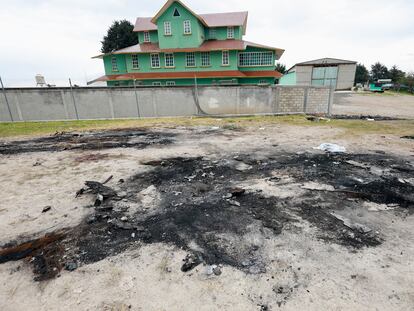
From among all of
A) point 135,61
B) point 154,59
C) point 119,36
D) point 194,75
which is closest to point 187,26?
point 154,59

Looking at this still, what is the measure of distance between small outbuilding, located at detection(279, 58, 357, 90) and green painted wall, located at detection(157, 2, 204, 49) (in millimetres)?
15405

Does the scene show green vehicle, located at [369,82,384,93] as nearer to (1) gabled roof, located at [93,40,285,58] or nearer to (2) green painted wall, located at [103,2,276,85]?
(1) gabled roof, located at [93,40,285,58]

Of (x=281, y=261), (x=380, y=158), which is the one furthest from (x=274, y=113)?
(x=281, y=261)

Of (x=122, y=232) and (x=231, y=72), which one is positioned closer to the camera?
(x=122, y=232)

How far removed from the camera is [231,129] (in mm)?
10297

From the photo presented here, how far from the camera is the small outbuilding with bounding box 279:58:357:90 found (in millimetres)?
31062

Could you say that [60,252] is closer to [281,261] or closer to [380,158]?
[281,261]

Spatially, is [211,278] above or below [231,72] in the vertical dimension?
below

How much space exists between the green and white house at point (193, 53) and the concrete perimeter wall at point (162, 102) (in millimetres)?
9170

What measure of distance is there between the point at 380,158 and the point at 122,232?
625 centimetres

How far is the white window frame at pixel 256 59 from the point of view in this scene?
24425 millimetres

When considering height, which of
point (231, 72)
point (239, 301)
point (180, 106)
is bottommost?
point (239, 301)

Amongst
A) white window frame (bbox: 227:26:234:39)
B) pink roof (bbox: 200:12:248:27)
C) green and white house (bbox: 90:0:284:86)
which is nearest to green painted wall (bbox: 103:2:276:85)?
green and white house (bbox: 90:0:284:86)

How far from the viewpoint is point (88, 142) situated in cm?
829
